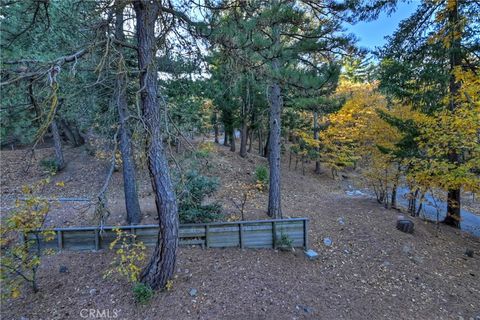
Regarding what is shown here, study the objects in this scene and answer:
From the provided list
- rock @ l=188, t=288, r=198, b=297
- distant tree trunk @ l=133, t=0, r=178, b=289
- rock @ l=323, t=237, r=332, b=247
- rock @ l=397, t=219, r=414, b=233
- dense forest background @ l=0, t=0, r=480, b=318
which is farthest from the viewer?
rock @ l=397, t=219, r=414, b=233

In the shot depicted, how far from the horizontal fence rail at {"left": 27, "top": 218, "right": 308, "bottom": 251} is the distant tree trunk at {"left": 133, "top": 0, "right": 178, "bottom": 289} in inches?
49.9

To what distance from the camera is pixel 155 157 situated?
3572 millimetres

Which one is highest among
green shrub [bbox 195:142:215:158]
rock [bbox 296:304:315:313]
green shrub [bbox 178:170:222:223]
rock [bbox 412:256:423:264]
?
green shrub [bbox 195:142:215:158]

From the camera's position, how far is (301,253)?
5.47 metres

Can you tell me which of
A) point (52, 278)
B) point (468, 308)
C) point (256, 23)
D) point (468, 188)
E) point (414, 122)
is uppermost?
point (256, 23)

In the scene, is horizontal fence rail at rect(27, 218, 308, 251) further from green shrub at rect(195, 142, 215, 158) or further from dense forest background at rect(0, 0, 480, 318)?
green shrub at rect(195, 142, 215, 158)

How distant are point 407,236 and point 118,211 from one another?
26.5 feet

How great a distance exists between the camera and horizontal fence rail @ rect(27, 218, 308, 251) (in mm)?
Result: 5156

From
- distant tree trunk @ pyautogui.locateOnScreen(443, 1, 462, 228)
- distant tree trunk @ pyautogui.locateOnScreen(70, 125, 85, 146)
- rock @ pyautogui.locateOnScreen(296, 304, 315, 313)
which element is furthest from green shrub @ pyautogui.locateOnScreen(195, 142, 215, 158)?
distant tree trunk @ pyautogui.locateOnScreen(70, 125, 85, 146)

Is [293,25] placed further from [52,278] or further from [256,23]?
[52,278]

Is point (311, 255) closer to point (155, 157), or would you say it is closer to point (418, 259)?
point (418, 259)

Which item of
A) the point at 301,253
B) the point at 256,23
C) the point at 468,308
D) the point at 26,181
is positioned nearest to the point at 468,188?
the point at 468,308

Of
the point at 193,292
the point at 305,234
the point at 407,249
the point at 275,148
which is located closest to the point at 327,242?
the point at 305,234

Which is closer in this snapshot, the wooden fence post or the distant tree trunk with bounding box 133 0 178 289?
the distant tree trunk with bounding box 133 0 178 289
